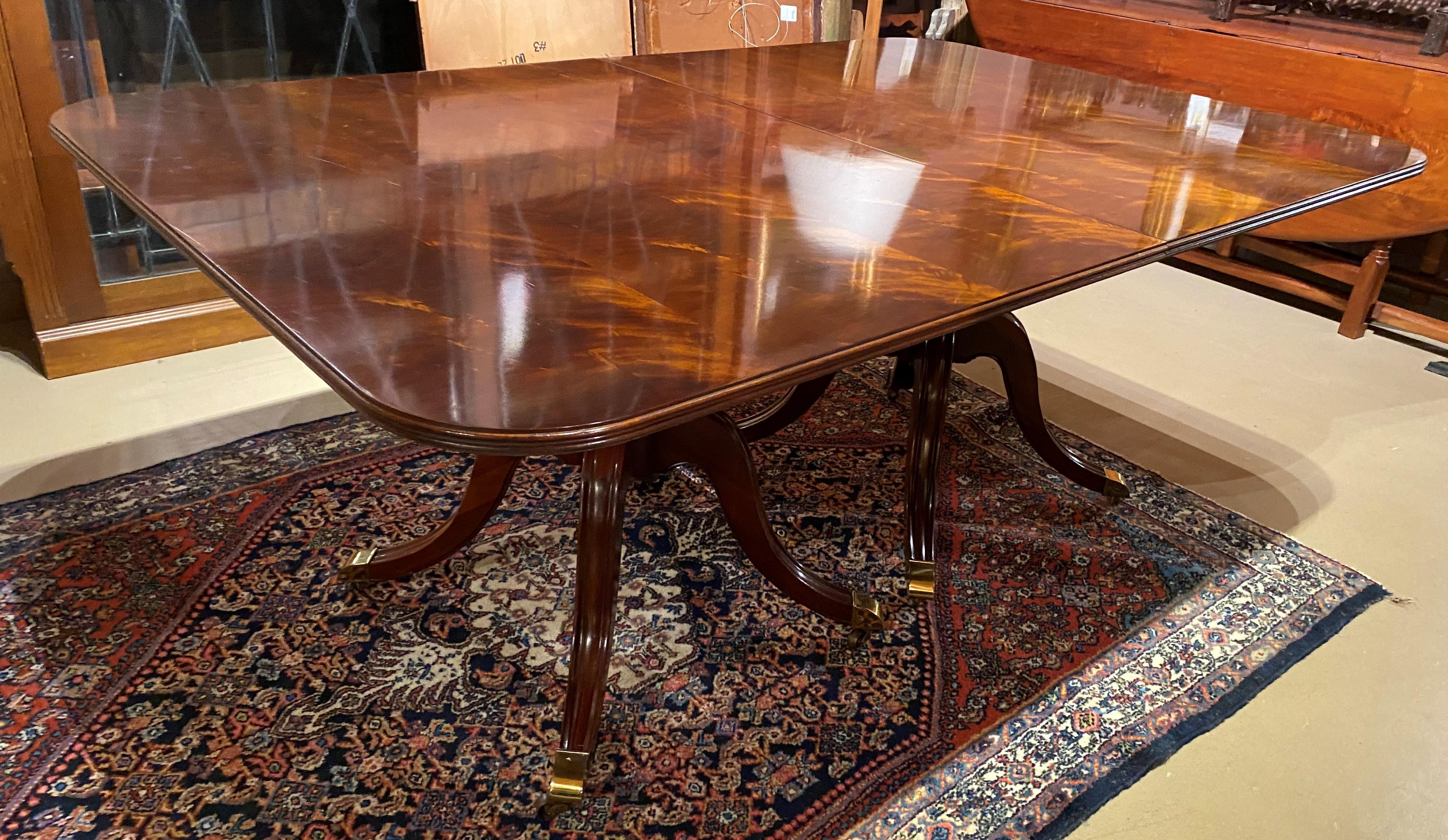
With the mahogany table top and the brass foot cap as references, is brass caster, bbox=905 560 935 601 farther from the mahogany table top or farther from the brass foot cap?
the mahogany table top

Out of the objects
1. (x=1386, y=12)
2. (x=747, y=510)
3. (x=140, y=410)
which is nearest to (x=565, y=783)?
(x=747, y=510)

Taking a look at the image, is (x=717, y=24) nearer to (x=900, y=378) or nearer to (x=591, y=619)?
(x=900, y=378)

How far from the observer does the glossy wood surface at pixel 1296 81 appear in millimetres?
2635

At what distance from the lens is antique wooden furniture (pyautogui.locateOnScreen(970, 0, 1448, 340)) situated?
2.65 meters

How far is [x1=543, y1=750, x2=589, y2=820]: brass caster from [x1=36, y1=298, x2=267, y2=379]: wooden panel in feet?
5.49

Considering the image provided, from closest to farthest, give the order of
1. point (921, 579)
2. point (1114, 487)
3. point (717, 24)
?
point (921, 579) < point (1114, 487) < point (717, 24)

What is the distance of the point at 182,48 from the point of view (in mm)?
2422

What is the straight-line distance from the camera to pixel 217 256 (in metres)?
1.08

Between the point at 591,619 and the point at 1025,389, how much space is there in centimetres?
98

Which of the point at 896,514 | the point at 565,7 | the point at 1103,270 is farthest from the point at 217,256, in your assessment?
the point at 565,7

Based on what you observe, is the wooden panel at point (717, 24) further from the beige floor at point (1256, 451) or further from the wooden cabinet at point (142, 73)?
the beige floor at point (1256, 451)

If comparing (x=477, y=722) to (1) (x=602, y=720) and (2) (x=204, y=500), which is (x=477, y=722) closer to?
(1) (x=602, y=720)

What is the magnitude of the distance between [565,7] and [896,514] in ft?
5.71

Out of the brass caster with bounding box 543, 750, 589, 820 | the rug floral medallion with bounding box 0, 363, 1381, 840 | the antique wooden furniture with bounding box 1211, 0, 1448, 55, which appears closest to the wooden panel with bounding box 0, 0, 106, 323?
the rug floral medallion with bounding box 0, 363, 1381, 840
